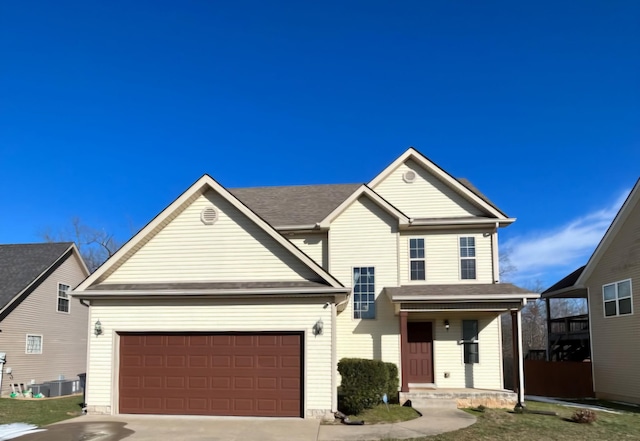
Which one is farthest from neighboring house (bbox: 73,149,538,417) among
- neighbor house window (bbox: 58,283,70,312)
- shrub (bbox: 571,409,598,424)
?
neighbor house window (bbox: 58,283,70,312)

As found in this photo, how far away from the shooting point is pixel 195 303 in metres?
13.6

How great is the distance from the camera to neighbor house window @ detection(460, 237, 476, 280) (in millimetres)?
17953

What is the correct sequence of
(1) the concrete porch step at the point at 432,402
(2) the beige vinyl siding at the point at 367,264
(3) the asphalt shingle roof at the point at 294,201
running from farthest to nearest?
(3) the asphalt shingle roof at the point at 294,201 < (2) the beige vinyl siding at the point at 367,264 < (1) the concrete porch step at the point at 432,402

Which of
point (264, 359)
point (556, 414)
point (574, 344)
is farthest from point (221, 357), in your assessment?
point (574, 344)

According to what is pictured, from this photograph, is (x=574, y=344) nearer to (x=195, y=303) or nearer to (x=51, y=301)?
(x=195, y=303)

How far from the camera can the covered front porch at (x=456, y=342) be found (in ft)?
50.8

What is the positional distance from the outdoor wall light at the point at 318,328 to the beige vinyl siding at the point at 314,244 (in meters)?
5.11

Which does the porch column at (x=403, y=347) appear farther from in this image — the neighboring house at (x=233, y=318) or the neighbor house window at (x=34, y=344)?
the neighbor house window at (x=34, y=344)

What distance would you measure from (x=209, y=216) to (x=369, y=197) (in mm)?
5868

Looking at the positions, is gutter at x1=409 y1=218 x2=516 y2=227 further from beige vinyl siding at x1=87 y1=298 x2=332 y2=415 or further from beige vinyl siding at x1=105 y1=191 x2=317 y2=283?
beige vinyl siding at x1=87 y1=298 x2=332 y2=415

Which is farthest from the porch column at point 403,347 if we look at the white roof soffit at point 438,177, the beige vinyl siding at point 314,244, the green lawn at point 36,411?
the green lawn at point 36,411

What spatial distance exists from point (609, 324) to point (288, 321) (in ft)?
40.7

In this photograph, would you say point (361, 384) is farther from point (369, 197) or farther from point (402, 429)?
point (369, 197)

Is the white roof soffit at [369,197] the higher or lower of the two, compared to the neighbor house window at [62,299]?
higher
